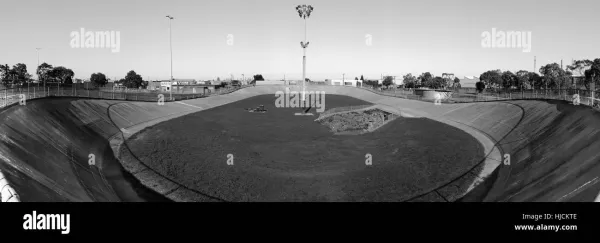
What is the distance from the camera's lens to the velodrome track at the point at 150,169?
546 inches

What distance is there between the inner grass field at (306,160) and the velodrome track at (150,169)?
4.02ft

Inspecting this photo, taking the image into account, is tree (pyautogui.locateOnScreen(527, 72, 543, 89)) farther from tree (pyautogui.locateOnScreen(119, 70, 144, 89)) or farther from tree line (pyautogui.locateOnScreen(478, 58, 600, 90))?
tree (pyautogui.locateOnScreen(119, 70, 144, 89))

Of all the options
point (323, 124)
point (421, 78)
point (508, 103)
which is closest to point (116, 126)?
point (323, 124)

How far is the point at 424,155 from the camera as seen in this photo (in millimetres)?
24844

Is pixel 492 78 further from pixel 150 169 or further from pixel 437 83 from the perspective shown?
pixel 150 169

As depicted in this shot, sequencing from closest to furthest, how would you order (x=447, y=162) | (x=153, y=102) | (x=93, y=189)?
(x=93, y=189)
(x=447, y=162)
(x=153, y=102)

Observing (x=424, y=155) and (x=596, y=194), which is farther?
(x=424, y=155)

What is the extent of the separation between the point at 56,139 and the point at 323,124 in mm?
29497

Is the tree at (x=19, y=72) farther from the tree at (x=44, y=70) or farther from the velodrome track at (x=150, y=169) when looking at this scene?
the velodrome track at (x=150, y=169)

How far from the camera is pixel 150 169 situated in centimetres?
2150

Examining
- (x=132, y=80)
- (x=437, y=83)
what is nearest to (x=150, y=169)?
(x=437, y=83)

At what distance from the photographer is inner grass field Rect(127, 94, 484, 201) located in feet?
59.2

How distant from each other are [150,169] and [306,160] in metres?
11.3
